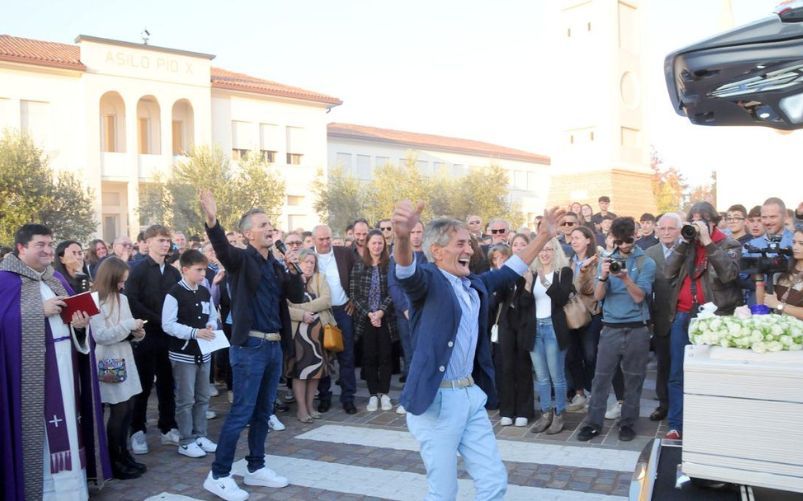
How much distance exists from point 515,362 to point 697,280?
2.06 meters

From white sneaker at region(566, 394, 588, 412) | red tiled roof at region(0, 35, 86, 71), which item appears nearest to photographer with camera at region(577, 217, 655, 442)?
white sneaker at region(566, 394, 588, 412)

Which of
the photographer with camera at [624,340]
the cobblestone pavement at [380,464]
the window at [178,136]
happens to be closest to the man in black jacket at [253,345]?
the cobblestone pavement at [380,464]

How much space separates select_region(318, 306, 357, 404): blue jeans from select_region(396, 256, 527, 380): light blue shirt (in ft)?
14.3

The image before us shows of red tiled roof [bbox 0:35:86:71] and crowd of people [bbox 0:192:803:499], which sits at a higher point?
red tiled roof [bbox 0:35:86:71]

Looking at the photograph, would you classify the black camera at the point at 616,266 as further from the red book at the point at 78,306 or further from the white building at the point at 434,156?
the white building at the point at 434,156

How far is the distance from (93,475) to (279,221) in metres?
32.8

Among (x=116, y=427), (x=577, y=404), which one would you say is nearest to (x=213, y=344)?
(x=116, y=427)

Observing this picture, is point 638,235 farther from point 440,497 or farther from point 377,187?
point 377,187

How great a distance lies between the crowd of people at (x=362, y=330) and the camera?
12.9 feet

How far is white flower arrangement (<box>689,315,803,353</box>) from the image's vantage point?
10.6 feet

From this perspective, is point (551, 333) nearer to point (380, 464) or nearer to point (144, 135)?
point (380, 464)

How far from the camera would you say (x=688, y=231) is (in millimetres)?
5855

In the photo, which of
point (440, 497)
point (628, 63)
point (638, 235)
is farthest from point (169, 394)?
point (628, 63)

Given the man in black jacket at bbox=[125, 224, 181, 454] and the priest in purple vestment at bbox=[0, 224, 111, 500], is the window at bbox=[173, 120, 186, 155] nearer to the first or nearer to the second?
the man in black jacket at bbox=[125, 224, 181, 454]
